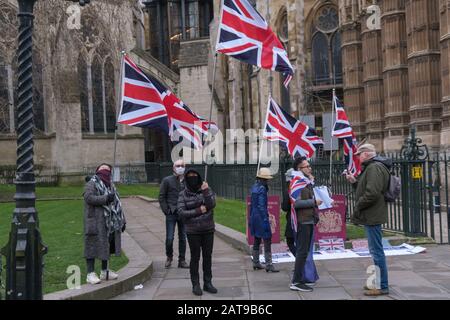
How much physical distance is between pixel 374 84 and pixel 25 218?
82.3ft

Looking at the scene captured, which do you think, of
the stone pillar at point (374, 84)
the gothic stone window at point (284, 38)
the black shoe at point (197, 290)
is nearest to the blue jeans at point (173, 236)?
the black shoe at point (197, 290)

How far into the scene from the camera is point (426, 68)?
23344 mm

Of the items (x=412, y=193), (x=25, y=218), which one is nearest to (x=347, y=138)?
(x=412, y=193)

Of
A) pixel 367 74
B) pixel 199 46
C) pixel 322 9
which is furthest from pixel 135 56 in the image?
pixel 367 74

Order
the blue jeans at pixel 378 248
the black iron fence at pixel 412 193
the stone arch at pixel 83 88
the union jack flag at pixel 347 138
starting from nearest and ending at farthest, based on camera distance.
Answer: the blue jeans at pixel 378 248 → the black iron fence at pixel 412 193 → the union jack flag at pixel 347 138 → the stone arch at pixel 83 88

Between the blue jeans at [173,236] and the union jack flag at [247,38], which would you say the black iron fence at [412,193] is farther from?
the union jack flag at [247,38]

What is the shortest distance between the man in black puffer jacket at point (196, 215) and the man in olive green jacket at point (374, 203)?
180cm

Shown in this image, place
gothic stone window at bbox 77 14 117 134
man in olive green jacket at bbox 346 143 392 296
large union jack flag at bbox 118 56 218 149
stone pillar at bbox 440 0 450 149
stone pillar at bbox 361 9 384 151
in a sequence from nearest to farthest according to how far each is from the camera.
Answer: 1. man in olive green jacket at bbox 346 143 392 296
2. large union jack flag at bbox 118 56 218 149
3. stone pillar at bbox 440 0 450 149
4. stone pillar at bbox 361 9 384 151
5. gothic stone window at bbox 77 14 117 134

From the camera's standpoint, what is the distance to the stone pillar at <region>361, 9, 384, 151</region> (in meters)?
28.5

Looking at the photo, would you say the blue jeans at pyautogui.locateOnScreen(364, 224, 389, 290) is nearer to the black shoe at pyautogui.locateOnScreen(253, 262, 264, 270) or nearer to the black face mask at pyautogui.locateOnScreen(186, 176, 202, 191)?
the black face mask at pyautogui.locateOnScreen(186, 176, 202, 191)

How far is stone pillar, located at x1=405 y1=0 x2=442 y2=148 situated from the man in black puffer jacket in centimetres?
1755

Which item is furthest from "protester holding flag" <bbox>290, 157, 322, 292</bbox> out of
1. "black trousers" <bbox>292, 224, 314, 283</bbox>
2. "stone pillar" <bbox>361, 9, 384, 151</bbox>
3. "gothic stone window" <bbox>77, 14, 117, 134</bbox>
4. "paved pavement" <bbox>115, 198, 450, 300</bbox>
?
"gothic stone window" <bbox>77, 14, 117, 134</bbox>

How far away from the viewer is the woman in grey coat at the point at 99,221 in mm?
7547
